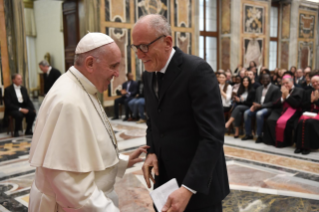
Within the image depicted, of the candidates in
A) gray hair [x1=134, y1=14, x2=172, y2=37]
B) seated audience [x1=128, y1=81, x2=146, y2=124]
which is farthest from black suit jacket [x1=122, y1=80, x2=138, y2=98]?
gray hair [x1=134, y1=14, x2=172, y2=37]

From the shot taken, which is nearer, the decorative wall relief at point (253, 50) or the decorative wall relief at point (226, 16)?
the decorative wall relief at point (226, 16)

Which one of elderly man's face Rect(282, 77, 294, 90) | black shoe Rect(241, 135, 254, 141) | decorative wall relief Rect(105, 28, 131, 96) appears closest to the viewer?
elderly man's face Rect(282, 77, 294, 90)

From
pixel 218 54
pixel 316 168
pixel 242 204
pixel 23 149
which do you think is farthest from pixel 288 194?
pixel 218 54

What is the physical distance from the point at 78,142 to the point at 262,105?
5721mm

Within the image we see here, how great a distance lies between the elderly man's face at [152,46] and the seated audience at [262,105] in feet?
17.0

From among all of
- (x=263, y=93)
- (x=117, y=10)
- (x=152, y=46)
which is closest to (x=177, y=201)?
(x=152, y=46)

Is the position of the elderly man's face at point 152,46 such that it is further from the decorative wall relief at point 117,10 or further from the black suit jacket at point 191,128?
the decorative wall relief at point 117,10

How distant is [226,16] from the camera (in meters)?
13.6

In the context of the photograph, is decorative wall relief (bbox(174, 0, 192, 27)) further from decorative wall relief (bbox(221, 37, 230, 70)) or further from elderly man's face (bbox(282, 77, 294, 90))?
elderly man's face (bbox(282, 77, 294, 90))

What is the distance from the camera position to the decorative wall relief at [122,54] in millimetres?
9727

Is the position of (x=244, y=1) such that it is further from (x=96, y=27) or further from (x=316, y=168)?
(x=316, y=168)

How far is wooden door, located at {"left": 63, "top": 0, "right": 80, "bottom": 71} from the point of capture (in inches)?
370

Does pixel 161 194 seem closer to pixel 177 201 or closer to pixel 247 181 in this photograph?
pixel 177 201

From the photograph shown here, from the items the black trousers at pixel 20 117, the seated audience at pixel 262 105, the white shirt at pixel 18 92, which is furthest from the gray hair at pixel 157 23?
the white shirt at pixel 18 92
